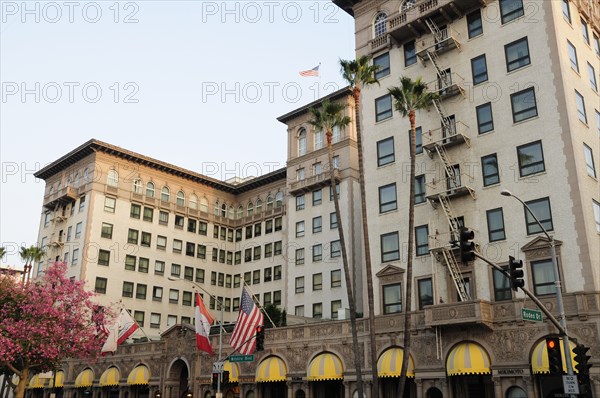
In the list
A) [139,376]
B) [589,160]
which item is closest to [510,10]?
[589,160]

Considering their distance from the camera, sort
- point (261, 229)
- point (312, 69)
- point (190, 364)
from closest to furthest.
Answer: point (312, 69), point (190, 364), point (261, 229)

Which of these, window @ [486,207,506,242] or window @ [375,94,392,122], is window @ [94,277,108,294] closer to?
window @ [375,94,392,122]

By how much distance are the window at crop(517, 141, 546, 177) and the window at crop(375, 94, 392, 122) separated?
39.5 ft

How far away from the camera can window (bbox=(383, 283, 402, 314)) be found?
42.4m

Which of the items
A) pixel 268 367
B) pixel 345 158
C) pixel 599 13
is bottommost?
pixel 268 367

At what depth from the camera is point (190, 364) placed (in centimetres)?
5544

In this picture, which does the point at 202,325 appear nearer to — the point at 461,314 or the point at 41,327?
the point at 41,327

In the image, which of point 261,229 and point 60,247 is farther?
point 261,229

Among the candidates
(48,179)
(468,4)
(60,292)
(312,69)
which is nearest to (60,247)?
(48,179)

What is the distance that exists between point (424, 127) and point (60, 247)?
54.1 metres

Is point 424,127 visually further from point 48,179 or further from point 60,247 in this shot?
point 48,179

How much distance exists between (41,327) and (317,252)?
29.4 m

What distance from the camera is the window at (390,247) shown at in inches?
1716

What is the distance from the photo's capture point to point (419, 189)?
43.2 meters
